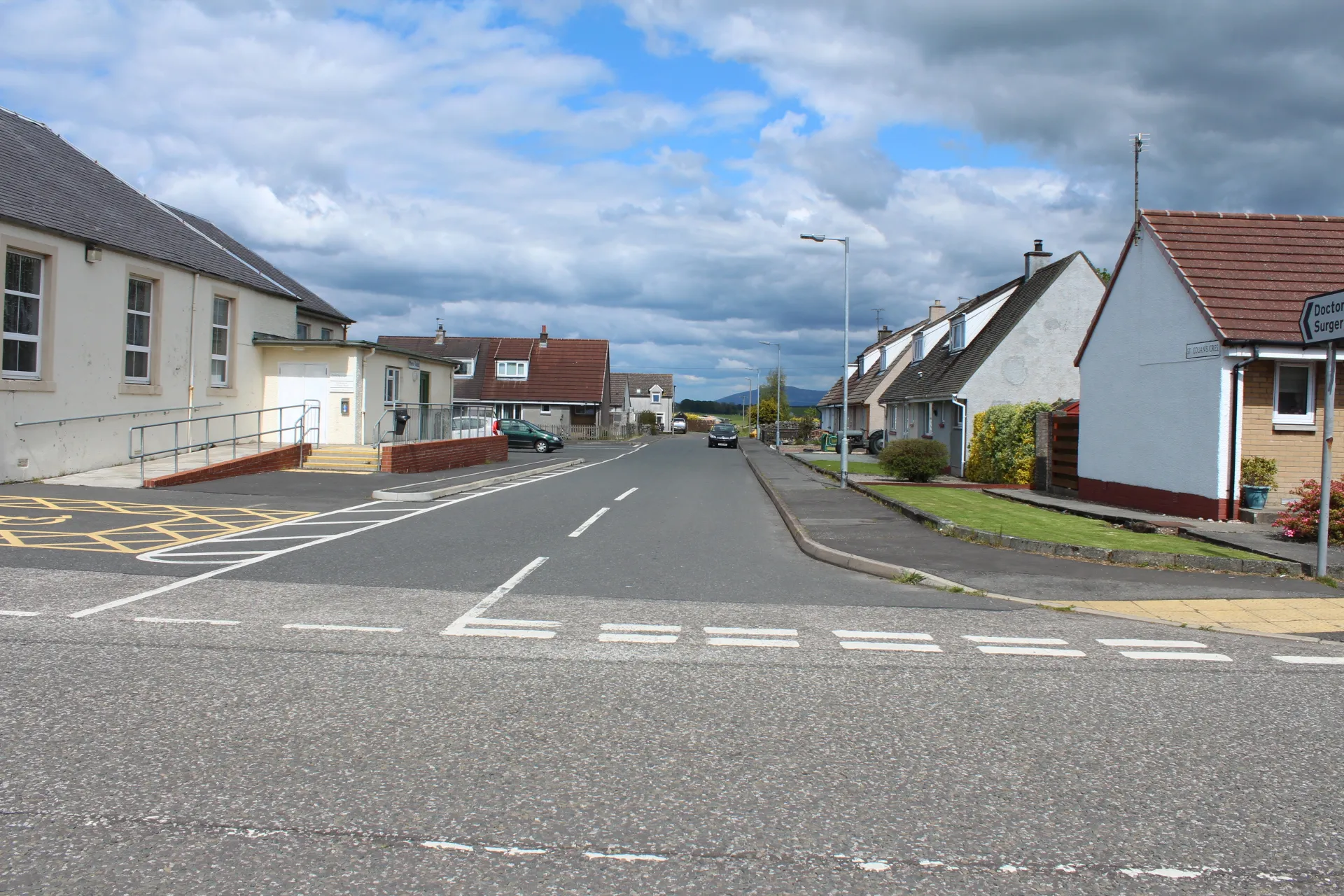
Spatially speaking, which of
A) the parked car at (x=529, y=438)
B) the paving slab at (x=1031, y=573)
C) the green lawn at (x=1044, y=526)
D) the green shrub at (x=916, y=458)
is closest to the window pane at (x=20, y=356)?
the paving slab at (x=1031, y=573)

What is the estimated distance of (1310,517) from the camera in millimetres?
12688

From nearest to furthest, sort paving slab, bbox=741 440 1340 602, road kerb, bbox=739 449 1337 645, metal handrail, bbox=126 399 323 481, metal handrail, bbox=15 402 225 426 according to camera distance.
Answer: road kerb, bbox=739 449 1337 645 < paving slab, bbox=741 440 1340 602 < metal handrail, bbox=15 402 225 426 < metal handrail, bbox=126 399 323 481

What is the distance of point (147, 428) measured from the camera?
21.5 metres

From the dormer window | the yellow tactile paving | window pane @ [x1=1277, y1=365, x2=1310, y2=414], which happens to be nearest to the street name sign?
the yellow tactile paving

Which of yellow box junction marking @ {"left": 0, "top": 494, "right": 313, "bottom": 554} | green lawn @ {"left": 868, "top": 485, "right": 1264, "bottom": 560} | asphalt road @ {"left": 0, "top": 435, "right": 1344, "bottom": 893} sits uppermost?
green lawn @ {"left": 868, "top": 485, "right": 1264, "bottom": 560}

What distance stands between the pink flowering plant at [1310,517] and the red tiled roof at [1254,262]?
335cm

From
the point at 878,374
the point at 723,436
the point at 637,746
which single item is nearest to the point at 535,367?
the point at 723,436

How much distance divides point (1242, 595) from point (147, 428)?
21.4 metres

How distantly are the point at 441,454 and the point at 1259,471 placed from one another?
21135 millimetres

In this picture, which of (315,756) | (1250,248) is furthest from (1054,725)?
(1250,248)

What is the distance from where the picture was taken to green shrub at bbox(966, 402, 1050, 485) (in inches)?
1006

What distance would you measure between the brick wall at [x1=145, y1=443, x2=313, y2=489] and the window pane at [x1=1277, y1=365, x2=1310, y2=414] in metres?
20.1

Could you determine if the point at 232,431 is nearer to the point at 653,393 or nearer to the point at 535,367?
the point at 535,367

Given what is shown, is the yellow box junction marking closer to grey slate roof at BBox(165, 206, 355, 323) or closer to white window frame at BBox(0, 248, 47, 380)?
white window frame at BBox(0, 248, 47, 380)
